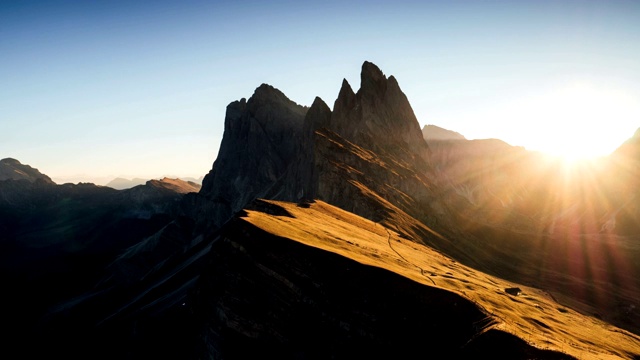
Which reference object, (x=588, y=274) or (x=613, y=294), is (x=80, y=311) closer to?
(x=613, y=294)

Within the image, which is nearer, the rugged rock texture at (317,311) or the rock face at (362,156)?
the rugged rock texture at (317,311)

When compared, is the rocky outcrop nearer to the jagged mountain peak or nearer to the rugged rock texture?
the jagged mountain peak

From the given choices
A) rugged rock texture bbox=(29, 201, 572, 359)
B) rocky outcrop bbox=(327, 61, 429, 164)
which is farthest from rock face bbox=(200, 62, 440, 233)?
rugged rock texture bbox=(29, 201, 572, 359)

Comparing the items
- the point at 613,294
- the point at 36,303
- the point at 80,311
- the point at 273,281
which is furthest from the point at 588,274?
the point at 36,303

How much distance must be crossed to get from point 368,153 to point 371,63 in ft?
250

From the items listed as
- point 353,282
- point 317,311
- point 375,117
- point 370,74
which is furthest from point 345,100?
point 317,311

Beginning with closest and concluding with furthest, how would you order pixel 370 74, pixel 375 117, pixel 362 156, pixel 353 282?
pixel 353 282
pixel 362 156
pixel 375 117
pixel 370 74

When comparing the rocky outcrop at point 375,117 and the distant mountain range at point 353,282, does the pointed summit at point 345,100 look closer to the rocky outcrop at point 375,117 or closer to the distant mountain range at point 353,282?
the rocky outcrop at point 375,117

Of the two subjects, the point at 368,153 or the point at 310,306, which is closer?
the point at 310,306

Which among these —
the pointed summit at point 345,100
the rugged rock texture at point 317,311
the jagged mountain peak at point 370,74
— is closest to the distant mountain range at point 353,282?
the rugged rock texture at point 317,311

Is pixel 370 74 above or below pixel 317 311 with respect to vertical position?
above

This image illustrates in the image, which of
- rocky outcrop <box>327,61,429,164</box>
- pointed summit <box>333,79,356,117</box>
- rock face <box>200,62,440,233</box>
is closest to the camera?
rock face <box>200,62,440,233</box>

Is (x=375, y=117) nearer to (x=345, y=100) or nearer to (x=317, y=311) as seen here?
(x=345, y=100)

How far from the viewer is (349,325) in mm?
32219
